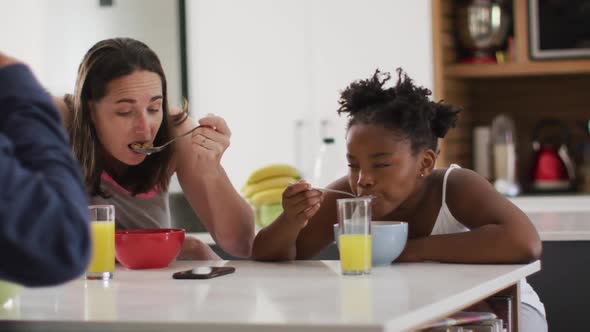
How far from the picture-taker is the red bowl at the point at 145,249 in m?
1.86

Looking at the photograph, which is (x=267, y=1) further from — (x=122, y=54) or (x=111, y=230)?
(x=111, y=230)

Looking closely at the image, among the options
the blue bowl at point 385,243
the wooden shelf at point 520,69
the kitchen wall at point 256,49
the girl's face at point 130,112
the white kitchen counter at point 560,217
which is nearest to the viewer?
the blue bowl at point 385,243

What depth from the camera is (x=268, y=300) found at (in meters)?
1.35

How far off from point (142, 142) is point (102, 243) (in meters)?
0.49

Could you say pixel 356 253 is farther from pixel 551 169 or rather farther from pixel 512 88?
pixel 512 88

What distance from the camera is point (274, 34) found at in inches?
180

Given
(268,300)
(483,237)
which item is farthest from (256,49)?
(268,300)

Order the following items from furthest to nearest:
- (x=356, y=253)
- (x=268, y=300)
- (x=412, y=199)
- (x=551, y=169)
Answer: (x=551, y=169) → (x=412, y=199) → (x=356, y=253) → (x=268, y=300)

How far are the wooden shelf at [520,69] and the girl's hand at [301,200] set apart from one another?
262 cm

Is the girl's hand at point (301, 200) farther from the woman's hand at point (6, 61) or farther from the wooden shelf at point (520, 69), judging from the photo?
the wooden shelf at point (520, 69)

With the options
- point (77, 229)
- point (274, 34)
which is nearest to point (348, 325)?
point (77, 229)

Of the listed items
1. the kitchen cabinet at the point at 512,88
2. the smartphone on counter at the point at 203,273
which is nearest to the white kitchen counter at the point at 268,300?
the smartphone on counter at the point at 203,273

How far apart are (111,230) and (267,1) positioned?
9.71 feet

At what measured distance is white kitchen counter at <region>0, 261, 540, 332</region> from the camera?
117 centimetres
